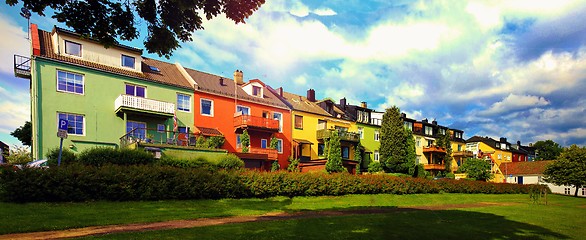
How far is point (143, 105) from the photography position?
28.1 metres

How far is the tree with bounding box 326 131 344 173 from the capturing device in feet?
130

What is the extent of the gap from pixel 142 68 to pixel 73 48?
5.72 meters

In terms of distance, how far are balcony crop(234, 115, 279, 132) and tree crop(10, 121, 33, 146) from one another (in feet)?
100

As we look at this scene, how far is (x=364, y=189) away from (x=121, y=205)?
18.5m

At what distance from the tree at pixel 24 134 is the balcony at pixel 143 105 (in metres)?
27.7

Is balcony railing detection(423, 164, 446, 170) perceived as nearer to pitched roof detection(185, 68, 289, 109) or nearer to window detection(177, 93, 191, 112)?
pitched roof detection(185, 68, 289, 109)

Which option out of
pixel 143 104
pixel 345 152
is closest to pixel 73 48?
pixel 143 104

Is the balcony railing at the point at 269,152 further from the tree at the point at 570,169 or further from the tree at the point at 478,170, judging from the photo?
the tree at the point at 570,169

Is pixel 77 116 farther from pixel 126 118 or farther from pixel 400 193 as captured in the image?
pixel 400 193

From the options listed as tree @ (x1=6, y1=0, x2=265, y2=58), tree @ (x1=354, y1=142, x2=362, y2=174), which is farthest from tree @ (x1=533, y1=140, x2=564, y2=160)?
tree @ (x1=6, y1=0, x2=265, y2=58)

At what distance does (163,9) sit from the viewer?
7922mm

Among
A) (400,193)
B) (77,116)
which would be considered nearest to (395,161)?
(400,193)

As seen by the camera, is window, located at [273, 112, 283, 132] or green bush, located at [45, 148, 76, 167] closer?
green bush, located at [45, 148, 76, 167]

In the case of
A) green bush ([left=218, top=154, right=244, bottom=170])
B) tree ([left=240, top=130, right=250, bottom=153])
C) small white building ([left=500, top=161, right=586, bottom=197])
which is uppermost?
tree ([left=240, top=130, right=250, bottom=153])
